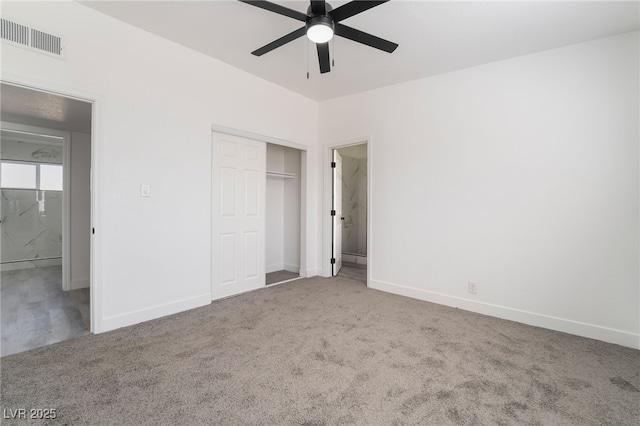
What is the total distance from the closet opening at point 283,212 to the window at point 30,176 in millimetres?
4957

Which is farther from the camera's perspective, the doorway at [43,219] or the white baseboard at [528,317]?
the doorway at [43,219]

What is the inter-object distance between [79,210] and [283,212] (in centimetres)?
307

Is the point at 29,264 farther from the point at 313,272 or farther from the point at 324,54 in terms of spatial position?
the point at 324,54

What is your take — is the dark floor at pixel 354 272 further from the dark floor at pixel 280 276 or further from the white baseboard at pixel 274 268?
the white baseboard at pixel 274 268

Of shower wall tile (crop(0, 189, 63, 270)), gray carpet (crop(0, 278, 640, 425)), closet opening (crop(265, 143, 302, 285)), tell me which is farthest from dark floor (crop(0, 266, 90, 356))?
closet opening (crop(265, 143, 302, 285))

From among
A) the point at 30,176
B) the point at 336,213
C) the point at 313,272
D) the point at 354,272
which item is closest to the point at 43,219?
the point at 30,176

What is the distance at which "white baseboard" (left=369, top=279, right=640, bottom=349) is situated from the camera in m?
2.55

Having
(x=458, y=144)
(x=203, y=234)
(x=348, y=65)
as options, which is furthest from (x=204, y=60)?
(x=458, y=144)

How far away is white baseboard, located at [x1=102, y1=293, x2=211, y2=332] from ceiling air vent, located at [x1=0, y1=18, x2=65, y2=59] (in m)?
2.30

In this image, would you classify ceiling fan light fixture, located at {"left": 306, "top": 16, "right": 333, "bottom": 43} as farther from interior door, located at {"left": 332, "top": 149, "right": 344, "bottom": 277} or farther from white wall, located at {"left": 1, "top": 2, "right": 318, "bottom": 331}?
interior door, located at {"left": 332, "top": 149, "right": 344, "bottom": 277}

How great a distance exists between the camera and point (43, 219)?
239 inches

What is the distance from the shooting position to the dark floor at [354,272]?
4688 mm

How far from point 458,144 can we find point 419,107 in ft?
2.38

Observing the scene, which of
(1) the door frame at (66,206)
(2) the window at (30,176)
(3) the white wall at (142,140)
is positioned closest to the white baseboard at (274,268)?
(3) the white wall at (142,140)
